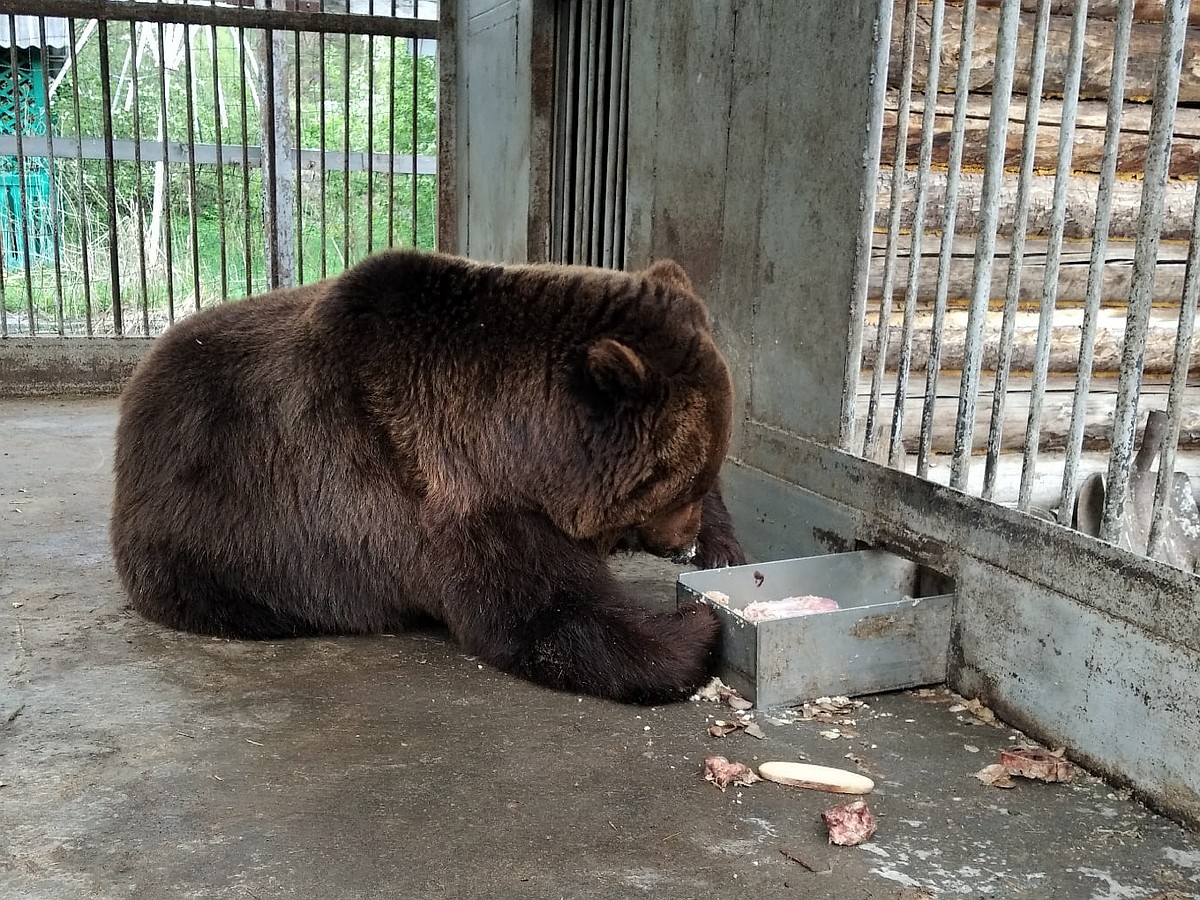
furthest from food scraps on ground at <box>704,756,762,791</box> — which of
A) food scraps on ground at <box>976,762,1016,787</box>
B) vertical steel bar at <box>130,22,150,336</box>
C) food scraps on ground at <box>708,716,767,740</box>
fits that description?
vertical steel bar at <box>130,22,150,336</box>

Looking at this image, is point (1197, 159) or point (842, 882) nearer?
point (842, 882)

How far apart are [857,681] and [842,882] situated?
1.06 meters

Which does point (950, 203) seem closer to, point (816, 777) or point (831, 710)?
point (831, 710)

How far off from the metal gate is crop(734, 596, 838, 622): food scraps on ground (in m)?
6.52

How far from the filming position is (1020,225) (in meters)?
3.31

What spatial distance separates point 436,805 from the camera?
9.30 ft

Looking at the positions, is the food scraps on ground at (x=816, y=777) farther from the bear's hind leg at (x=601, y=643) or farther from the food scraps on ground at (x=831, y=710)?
the bear's hind leg at (x=601, y=643)

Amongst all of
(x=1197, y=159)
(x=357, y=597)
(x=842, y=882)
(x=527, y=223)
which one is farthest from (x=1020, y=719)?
(x=527, y=223)

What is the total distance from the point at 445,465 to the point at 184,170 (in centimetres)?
847

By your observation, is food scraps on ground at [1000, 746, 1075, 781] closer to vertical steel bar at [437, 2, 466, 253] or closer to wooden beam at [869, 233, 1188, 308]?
wooden beam at [869, 233, 1188, 308]

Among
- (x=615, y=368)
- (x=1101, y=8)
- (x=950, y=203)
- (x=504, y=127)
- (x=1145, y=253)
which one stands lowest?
(x=615, y=368)

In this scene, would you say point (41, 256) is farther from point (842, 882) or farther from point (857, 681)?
point (842, 882)

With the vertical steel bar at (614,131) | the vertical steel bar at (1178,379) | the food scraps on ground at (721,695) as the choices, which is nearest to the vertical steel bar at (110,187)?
the vertical steel bar at (614,131)

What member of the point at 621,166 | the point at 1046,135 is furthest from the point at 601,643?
the point at 621,166
